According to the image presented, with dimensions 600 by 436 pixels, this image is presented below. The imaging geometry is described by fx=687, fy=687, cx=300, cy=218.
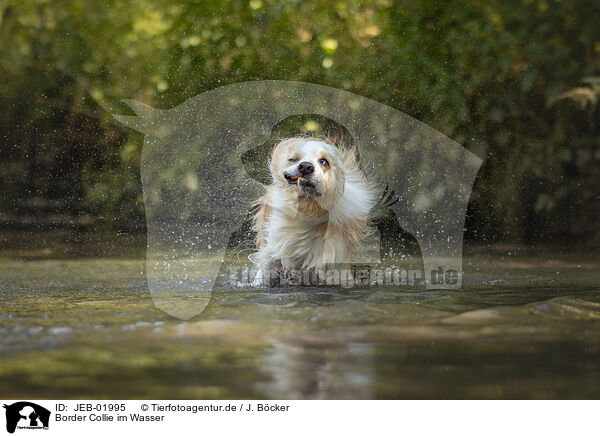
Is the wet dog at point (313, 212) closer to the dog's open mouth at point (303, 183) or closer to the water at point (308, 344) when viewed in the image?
the dog's open mouth at point (303, 183)

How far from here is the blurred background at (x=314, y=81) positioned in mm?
6820

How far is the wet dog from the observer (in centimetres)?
449

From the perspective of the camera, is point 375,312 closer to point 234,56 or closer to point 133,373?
point 133,373

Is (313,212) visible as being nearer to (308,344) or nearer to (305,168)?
(305,168)

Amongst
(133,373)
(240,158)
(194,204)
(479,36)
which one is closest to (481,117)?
(479,36)

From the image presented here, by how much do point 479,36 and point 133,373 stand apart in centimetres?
567

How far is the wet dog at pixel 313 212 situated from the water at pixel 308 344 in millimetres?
545

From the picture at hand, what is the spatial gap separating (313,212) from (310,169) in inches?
19.8
